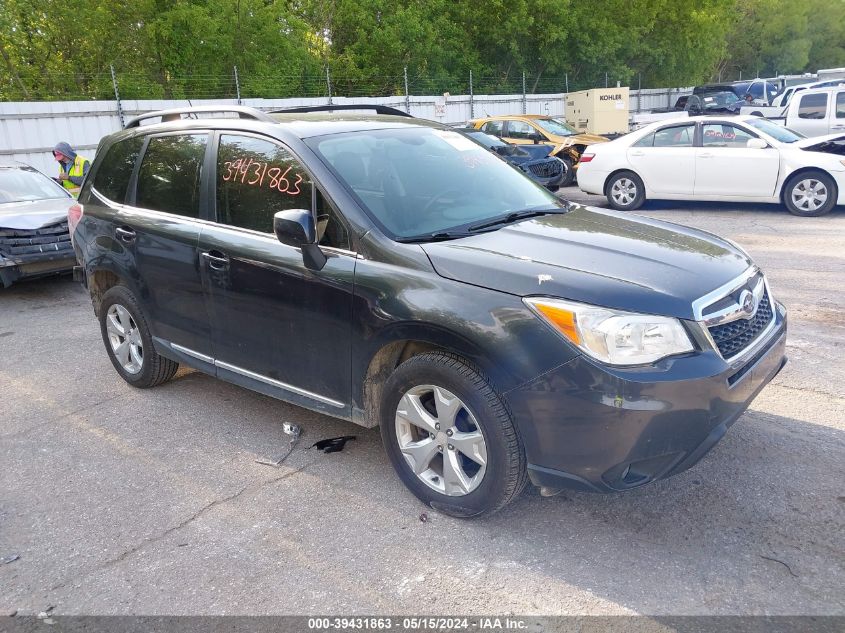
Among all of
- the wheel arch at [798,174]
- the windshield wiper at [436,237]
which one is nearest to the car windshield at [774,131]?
the wheel arch at [798,174]

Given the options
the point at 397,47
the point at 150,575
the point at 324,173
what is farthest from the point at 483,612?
the point at 397,47

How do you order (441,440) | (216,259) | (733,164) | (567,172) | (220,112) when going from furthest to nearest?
1. (567,172)
2. (733,164)
3. (220,112)
4. (216,259)
5. (441,440)

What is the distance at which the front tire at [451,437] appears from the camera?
10.1ft

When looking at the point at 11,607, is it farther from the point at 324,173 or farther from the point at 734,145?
the point at 734,145

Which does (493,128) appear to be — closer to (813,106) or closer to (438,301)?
(813,106)

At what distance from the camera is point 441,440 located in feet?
10.9

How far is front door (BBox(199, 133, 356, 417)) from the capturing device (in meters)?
3.63

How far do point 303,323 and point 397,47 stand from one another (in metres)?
28.5

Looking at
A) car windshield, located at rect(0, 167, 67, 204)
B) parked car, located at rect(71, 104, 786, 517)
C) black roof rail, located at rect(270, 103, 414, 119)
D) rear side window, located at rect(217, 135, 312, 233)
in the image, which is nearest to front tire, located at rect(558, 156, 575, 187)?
car windshield, located at rect(0, 167, 67, 204)

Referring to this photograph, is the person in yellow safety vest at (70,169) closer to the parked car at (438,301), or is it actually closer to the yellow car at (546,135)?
the parked car at (438,301)

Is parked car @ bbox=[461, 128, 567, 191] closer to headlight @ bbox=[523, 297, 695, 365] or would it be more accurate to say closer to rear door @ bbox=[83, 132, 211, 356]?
rear door @ bbox=[83, 132, 211, 356]

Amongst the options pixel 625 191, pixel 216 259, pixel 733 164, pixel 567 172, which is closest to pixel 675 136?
pixel 733 164

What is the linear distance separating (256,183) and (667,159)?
922 cm

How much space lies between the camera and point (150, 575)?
122 inches
